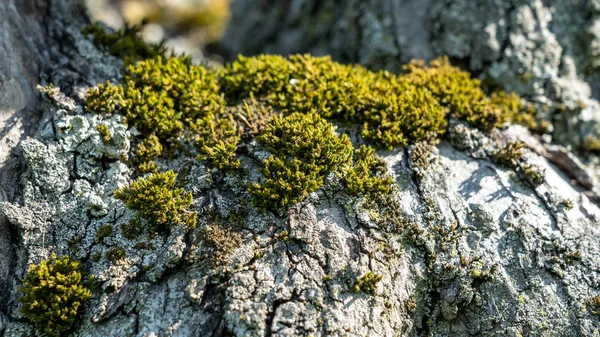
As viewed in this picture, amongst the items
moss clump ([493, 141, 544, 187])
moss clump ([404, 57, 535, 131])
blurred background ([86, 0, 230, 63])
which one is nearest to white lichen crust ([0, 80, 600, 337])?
moss clump ([493, 141, 544, 187])

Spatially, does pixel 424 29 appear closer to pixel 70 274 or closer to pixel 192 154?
pixel 192 154

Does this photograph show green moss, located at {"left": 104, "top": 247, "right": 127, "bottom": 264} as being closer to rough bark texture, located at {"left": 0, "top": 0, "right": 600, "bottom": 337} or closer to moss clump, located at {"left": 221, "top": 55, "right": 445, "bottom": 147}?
rough bark texture, located at {"left": 0, "top": 0, "right": 600, "bottom": 337}

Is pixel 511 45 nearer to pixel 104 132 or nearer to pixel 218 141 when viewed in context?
pixel 218 141

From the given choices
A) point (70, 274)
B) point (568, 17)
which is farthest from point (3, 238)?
point (568, 17)

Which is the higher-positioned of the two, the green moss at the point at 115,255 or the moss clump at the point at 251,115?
the moss clump at the point at 251,115

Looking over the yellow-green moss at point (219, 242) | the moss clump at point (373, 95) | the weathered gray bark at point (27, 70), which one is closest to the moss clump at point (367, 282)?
the yellow-green moss at point (219, 242)

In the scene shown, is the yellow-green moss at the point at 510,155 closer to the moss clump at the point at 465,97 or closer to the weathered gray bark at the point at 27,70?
the moss clump at the point at 465,97

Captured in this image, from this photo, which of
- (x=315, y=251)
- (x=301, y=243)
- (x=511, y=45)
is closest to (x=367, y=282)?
(x=315, y=251)
